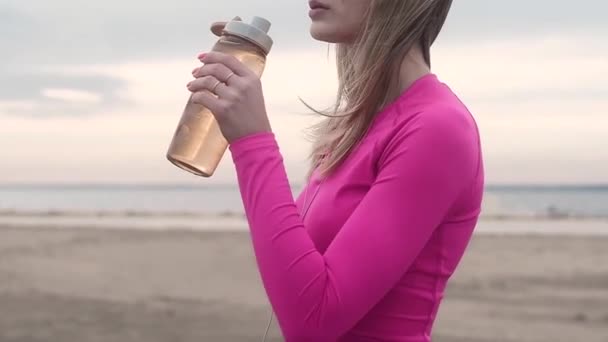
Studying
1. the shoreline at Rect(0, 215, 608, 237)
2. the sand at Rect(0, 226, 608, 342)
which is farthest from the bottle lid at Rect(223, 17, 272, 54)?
the shoreline at Rect(0, 215, 608, 237)

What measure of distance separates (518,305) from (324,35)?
27.2ft

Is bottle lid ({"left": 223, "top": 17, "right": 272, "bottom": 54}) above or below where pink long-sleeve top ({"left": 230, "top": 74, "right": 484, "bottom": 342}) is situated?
above

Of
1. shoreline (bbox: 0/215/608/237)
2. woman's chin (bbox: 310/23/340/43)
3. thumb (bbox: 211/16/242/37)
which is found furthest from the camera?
shoreline (bbox: 0/215/608/237)

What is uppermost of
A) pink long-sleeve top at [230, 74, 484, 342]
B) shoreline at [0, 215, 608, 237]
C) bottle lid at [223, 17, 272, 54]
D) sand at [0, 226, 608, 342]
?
bottle lid at [223, 17, 272, 54]

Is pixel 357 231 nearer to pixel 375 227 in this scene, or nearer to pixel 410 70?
pixel 375 227

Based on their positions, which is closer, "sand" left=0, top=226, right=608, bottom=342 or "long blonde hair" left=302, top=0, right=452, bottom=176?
"long blonde hair" left=302, top=0, right=452, bottom=176

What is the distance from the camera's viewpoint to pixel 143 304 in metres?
9.27

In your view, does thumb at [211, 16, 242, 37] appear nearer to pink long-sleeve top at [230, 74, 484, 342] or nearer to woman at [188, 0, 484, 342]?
woman at [188, 0, 484, 342]

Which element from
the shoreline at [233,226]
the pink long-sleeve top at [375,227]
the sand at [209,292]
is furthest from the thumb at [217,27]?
the shoreline at [233,226]

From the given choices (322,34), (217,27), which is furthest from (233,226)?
(322,34)

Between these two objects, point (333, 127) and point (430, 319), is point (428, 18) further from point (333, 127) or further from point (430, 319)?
point (430, 319)

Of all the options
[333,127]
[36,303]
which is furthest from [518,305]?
[333,127]

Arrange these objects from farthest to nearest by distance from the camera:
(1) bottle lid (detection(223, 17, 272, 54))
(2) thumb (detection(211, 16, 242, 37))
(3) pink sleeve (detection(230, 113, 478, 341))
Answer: (2) thumb (detection(211, 16, 242, 37)) < (1) bottle lid (detection(223, 17, 272, 54)) < (3) pink sleeve (detection(230, 113, 478, 341))

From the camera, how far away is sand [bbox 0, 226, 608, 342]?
26.3 ft
